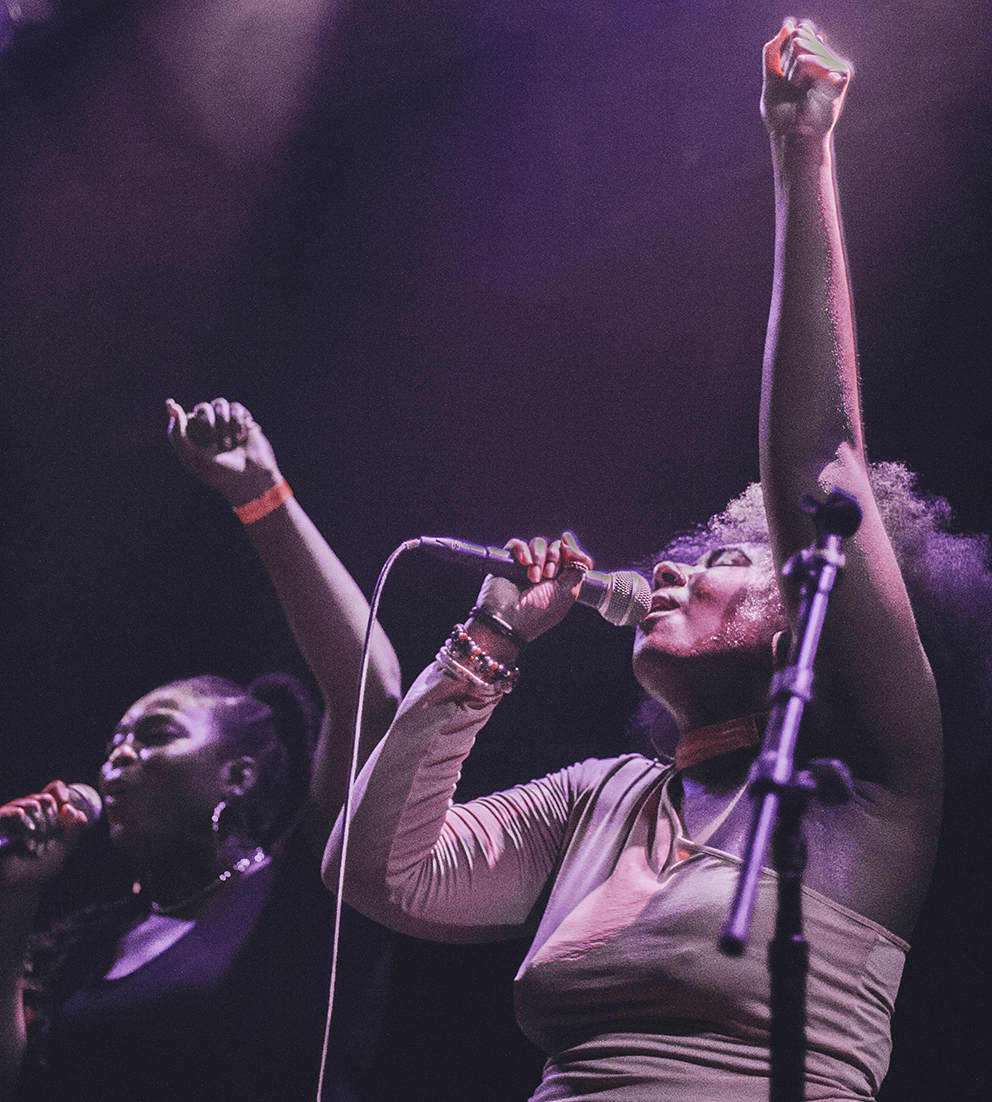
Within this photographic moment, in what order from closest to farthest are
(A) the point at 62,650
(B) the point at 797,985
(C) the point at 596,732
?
1. (B) the point at 797,985
2. (C) the point at 596,732
3. (A) the point at 62,650

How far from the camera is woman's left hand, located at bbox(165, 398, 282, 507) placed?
2023 millimetres

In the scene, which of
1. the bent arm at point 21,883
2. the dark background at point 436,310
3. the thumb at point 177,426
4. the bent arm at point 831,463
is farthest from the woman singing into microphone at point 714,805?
the bent arm at point 21,883

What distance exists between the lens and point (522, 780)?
Result: 197 cm

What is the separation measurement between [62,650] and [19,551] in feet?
1.06

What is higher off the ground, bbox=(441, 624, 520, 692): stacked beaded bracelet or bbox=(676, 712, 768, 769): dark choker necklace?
bbox=(441, 624, 520, 692): stacked beaded bracelet

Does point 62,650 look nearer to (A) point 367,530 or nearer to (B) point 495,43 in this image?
(A) point 367,530

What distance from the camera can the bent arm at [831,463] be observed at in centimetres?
116

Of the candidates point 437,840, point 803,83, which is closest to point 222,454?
point 437,840

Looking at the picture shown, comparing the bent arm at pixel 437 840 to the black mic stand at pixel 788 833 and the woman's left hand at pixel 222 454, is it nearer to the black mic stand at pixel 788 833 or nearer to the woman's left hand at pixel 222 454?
the black mic stand at pixel 788 833

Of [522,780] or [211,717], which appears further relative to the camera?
[211,717]

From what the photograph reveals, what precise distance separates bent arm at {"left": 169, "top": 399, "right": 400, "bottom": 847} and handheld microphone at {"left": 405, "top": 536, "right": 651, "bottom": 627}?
48cm

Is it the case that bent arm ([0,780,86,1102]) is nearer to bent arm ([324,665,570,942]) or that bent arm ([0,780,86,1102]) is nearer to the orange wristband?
the orange wristband

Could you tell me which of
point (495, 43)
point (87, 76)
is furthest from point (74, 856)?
point (495, 43)

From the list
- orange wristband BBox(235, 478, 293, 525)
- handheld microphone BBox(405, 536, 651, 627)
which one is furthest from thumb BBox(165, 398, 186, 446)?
handheld microphone BBox(405, 536, 651, 627)
